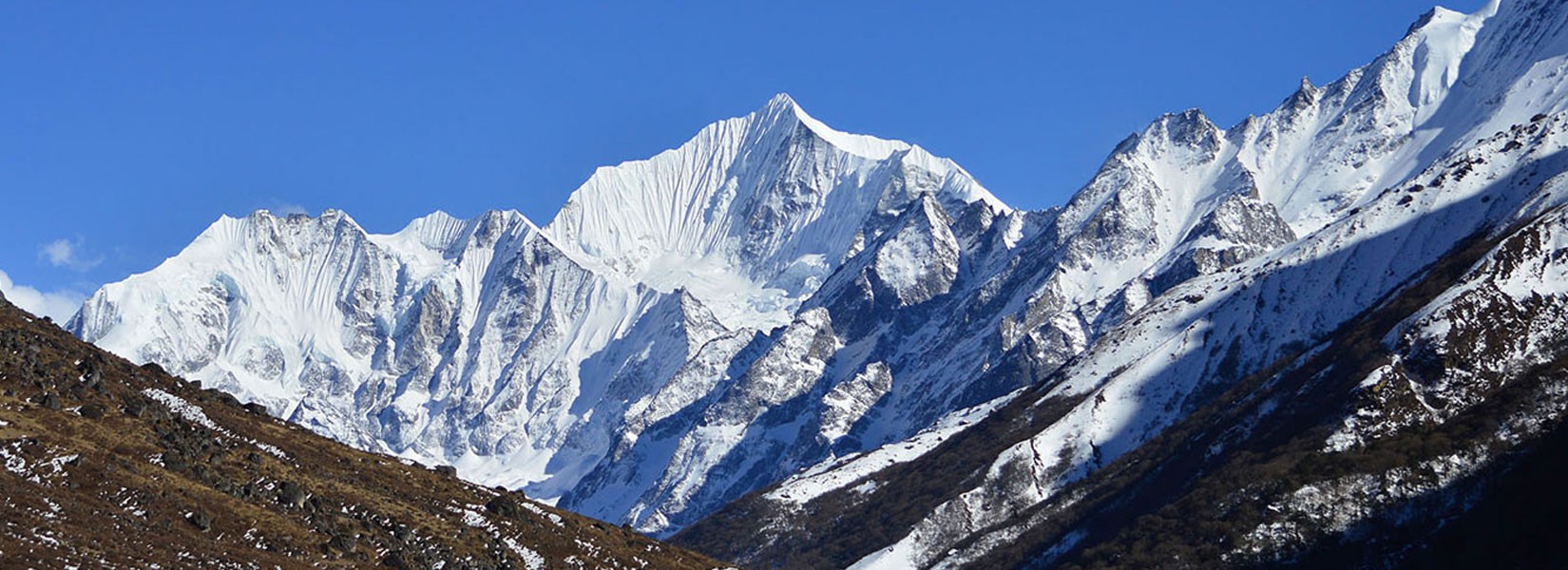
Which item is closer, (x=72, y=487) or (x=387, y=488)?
(x=72, y=487)

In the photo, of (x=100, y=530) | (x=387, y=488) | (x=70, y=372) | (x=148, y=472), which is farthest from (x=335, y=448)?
(x=100, y=530)

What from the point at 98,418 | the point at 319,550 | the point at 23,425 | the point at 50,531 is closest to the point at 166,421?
the point at 98,418

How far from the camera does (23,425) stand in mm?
103125

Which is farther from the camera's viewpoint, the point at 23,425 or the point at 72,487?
the point at 23,425

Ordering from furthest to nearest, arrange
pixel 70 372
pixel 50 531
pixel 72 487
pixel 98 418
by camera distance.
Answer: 1. pixel 70 372
2. pixel 98 418
3. pixel 72 487
4. pixel 50 531

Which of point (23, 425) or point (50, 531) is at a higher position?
point (23, 425)

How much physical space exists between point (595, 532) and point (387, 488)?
20.2 meters

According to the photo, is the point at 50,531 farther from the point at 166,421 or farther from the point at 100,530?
the point at 166,421

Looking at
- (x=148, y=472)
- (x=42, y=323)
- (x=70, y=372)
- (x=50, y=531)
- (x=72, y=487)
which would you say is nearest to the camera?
(x=50, y=531)

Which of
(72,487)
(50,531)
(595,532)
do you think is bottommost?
(50,531)

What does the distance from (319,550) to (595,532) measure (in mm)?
43802

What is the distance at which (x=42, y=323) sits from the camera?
139 m

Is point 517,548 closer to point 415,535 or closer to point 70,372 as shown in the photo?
point 415,535

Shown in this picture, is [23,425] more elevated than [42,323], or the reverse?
[42,323]
